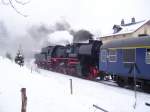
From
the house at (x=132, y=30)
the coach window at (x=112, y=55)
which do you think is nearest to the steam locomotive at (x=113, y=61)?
the coach window at (x=112, y=55)

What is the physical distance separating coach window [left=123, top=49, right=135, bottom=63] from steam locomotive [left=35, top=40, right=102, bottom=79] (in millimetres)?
6868

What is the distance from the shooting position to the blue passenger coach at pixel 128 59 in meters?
17.7

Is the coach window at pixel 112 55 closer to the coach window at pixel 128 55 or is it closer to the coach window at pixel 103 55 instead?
the coach window at pixel 103 55

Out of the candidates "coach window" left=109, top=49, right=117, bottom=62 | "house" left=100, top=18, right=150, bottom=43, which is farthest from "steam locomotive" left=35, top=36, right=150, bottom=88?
"house" left=100, top=18, right=150, bottom=43

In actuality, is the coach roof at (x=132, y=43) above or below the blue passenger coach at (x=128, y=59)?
above

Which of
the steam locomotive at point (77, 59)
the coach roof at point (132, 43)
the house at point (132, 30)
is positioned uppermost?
the house at point (132, 30)

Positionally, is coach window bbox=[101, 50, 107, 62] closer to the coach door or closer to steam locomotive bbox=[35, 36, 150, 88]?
steam locomotive bbox=[35, 36, 150, 88]

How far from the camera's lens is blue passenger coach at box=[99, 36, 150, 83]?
17672mm

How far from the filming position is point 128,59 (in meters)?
19.7

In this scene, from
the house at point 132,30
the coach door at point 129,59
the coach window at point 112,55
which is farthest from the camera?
the house at point 132,30

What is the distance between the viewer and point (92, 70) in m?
27.8

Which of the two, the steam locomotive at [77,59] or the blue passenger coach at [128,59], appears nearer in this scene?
the blue passenger coach at [128,59]

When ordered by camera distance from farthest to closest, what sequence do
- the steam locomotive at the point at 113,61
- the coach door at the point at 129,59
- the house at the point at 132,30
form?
the house at the point at 132,30
the coach door at the point at 129,59
the steam locomotive at the point at 113,61

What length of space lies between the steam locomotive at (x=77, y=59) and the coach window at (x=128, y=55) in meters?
6.87
